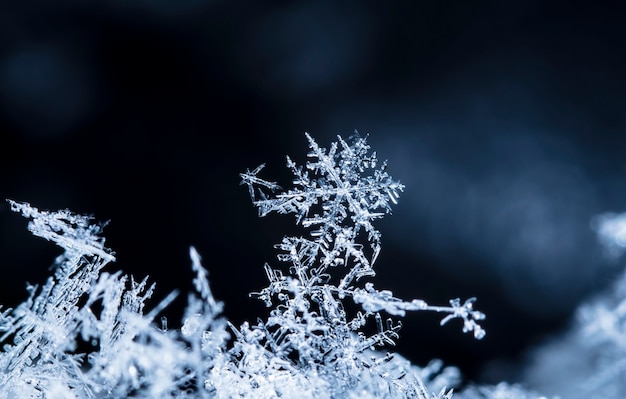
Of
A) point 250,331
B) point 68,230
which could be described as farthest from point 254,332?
point 68,230

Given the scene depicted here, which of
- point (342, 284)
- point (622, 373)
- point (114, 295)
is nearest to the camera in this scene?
point (622, 373)

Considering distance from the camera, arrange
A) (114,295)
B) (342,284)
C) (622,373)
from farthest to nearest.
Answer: (342,284) → (114,295) → (622,373)

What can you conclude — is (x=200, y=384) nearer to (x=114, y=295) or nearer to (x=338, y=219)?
(x=114, y=295)

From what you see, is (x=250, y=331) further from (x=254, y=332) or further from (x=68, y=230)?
(x=68, y=230)

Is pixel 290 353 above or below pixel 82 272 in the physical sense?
below

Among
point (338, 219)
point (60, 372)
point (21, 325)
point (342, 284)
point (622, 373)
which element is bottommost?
point (622, 373)

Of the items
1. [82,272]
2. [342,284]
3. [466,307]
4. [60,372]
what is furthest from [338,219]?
[60,372]

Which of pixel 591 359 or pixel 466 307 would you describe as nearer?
pixel 466 307
